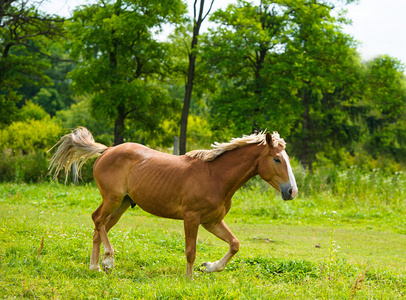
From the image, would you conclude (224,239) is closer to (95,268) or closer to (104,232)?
(104,232)

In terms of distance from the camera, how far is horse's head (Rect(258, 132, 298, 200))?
18.9ft

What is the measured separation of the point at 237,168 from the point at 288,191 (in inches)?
30.4

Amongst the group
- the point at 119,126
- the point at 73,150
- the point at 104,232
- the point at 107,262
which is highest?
the point at 73,150

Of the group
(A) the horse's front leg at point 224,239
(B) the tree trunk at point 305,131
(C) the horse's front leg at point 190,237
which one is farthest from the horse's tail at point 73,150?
(B) the tree trunk at point 305,131

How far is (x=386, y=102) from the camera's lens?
23469mm

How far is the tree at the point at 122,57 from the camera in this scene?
2058cm

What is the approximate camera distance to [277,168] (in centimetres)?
586

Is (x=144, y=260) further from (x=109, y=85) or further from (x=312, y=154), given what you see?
(x=312, y=154)

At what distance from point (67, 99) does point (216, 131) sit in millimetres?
38987

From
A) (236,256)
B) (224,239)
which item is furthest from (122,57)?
(224,239)

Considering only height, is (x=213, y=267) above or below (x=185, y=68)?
below

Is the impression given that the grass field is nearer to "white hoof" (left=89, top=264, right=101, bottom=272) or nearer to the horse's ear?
"white hoof" (left=89, top=264, right=101, bottom=272)

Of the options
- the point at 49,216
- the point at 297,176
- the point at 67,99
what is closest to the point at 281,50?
the point at 297,176

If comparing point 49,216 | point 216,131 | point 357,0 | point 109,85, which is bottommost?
point 49,216
